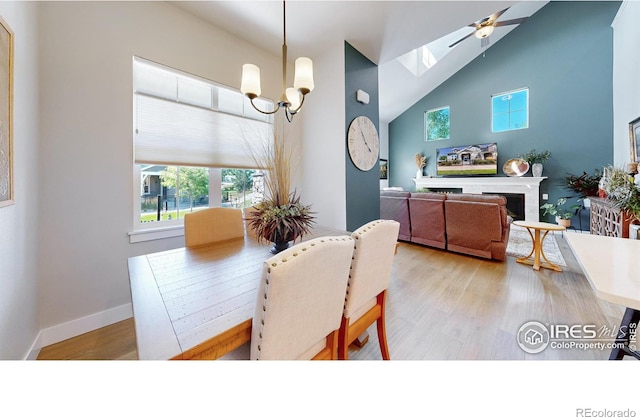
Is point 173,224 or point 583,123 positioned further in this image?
point 583,123

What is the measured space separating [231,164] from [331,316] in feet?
6.81

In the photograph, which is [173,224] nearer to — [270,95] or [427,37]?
[270,95]

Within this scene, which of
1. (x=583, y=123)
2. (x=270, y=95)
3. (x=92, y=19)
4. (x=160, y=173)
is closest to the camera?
(x=92, y=19)

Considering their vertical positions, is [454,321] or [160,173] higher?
[160,173]

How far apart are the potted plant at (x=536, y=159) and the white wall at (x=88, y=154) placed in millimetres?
7123

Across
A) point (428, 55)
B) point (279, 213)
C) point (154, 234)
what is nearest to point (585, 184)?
Answer: point (428, 55)

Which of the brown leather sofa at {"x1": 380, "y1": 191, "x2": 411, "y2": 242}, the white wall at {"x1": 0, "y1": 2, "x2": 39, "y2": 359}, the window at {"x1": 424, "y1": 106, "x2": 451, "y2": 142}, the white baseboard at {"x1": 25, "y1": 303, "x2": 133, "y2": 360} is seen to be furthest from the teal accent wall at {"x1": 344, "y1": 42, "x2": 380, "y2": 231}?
the window at {"x1": 424, "y1": 106, "x2": 451, "y2": 142}

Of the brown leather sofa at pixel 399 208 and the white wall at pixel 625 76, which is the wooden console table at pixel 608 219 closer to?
the white wall at pixel 625 76

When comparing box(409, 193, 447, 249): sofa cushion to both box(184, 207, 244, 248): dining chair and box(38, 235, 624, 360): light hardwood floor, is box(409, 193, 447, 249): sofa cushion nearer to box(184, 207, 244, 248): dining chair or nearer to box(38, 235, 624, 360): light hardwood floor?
box(38, 235, 624, 360): light hardwood floor
